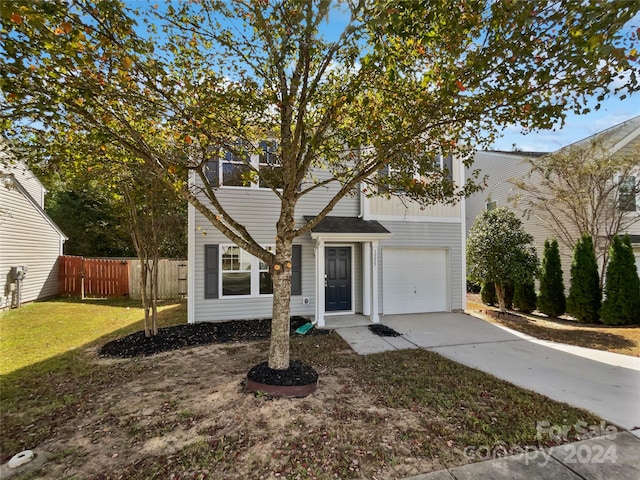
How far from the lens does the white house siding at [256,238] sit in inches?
323

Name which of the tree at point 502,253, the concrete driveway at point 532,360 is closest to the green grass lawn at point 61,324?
the concrete driveway at point 532,360

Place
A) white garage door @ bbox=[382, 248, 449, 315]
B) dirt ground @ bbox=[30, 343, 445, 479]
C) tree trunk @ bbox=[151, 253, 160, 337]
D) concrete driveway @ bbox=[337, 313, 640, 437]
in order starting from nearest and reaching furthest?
dirt ground @ bbox=[30, 343, 445, 479] < concrete driveway @ bbox=[337, 313, 640, 437] < tree trunk @ bbox=[151, 253, 160, 337] < white garage door @ bbox=[382, 248, 449, 315]

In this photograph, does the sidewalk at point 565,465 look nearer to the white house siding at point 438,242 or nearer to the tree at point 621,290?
the white house siding at point 438,242

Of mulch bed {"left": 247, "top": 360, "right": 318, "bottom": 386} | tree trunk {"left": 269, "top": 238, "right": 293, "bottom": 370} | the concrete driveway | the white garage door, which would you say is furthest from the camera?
the white garage door

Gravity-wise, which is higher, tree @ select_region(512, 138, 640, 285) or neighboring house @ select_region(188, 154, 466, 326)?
tree @ select_region(512, 138, 640, 285)

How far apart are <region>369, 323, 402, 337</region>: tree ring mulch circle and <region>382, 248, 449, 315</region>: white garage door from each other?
4.68 ft

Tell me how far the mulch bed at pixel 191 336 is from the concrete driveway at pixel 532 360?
181 cm

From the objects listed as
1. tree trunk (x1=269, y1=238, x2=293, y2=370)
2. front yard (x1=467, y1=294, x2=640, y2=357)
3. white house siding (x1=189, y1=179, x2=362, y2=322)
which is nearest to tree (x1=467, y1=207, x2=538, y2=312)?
front yard (x1=467, y1=294, x2=640, y2=357)

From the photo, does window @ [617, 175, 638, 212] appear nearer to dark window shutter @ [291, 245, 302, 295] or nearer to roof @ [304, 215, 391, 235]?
roof @ [304, 215, 391, 235]

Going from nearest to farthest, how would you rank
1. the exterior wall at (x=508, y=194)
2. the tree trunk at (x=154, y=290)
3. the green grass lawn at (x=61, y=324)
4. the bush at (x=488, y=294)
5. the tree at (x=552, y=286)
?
the green grass lawn at (x=61, y=324), the tree trunk at (x=154, y=290), the tree at (x=552, y=286), the bush at (x=488, y=294), the exterior wall at (x=508, y=194)

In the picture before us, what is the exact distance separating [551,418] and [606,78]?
11.9 ft

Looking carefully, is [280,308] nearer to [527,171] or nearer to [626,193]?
[626,193]

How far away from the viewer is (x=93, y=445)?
3.14 metres

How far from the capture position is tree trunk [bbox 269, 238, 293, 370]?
445cm
